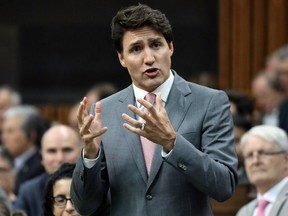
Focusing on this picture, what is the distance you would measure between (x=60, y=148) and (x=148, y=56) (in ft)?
9.49

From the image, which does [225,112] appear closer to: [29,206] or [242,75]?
[29,206]

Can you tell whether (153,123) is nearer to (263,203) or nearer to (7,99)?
(263,203)

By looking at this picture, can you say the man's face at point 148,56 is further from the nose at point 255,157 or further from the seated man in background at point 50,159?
the seated man in background at point 50,159

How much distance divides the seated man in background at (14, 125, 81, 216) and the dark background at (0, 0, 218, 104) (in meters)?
3.13

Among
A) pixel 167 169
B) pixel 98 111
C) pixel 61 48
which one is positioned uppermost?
pixel 61 48

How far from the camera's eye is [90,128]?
4027mm

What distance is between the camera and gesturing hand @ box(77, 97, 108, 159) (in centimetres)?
397

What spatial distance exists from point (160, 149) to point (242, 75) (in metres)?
6.01

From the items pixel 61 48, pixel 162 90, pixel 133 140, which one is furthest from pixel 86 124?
pixel 61 48

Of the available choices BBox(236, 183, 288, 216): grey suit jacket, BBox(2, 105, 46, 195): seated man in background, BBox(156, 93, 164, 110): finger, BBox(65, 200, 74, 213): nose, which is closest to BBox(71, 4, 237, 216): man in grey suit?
BBox(156, 93, 164, 110): finger

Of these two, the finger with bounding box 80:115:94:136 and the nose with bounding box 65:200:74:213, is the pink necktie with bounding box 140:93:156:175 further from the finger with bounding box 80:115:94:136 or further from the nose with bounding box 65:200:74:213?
the nose with bounding box 65:200:74:213

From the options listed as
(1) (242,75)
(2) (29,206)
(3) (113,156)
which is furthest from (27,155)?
(3) (113,156)

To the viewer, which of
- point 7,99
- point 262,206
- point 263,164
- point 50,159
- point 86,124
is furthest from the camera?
point 7,99

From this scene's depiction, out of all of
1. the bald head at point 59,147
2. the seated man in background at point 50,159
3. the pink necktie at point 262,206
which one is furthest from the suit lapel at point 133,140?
the bald head at point 59,147
